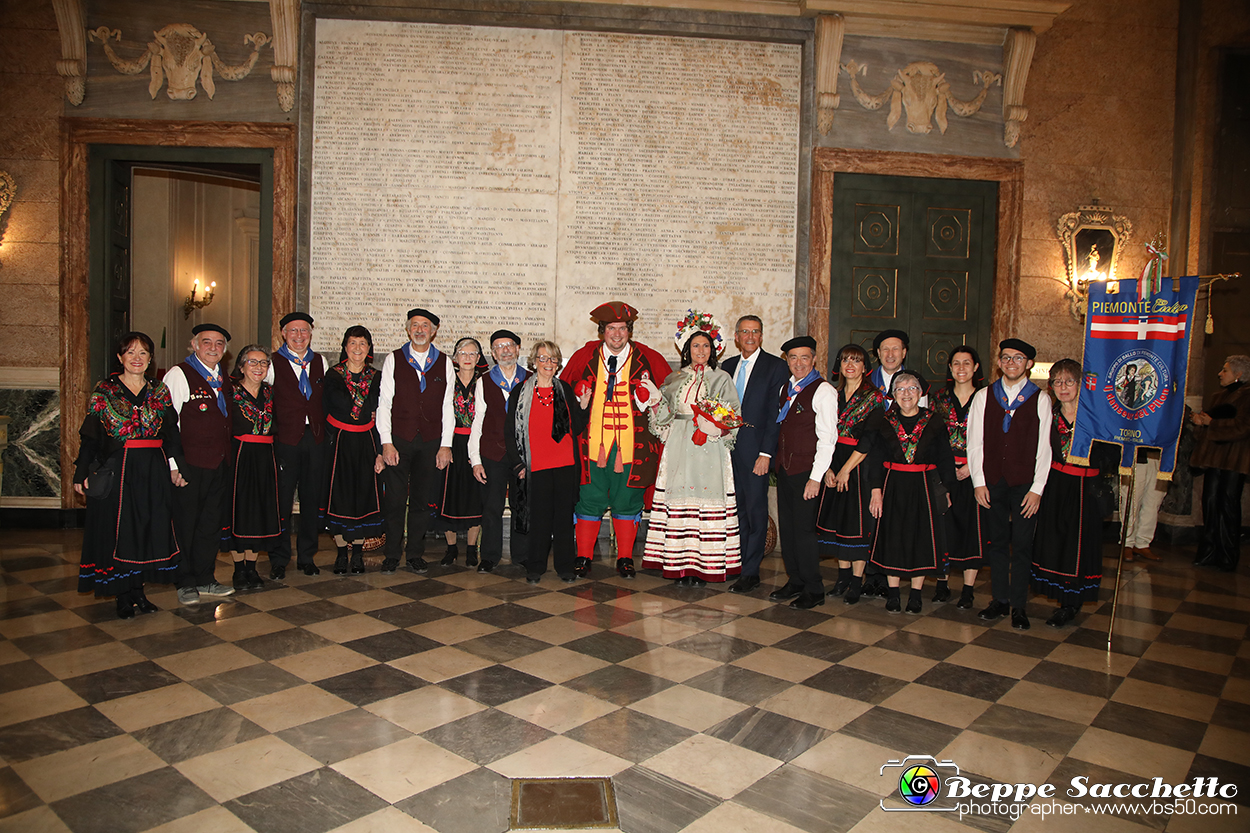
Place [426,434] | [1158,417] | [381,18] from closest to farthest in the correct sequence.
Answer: [1158,417] < [426,434] < [381,18]

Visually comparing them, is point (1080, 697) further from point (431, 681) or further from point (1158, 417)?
point (431, 681)

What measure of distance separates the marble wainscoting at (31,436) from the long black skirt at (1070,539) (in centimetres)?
752

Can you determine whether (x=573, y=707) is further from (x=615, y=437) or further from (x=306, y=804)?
(x=615, y=437)

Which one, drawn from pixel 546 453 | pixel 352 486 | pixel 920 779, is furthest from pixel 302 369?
pixel 920 779

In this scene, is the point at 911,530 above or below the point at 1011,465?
below

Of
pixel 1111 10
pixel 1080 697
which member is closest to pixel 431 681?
pixel 1080 697

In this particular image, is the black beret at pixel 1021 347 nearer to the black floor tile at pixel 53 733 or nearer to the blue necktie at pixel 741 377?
the blue necktie at pixel 741 377

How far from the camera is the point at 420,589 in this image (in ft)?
16.2

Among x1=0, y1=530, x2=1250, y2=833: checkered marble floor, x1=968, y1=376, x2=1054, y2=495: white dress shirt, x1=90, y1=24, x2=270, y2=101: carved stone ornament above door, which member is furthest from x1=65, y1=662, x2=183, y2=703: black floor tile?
x1=90, y1=24, x2=270, y2=101: carved stone ornament above door

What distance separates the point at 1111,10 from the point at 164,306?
35.4ft

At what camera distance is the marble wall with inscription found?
6.59 m

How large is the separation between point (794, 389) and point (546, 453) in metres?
1.69

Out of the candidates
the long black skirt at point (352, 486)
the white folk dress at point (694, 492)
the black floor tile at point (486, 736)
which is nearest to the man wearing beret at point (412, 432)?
the long black skirt at point (352, 486)

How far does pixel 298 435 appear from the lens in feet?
16.6
